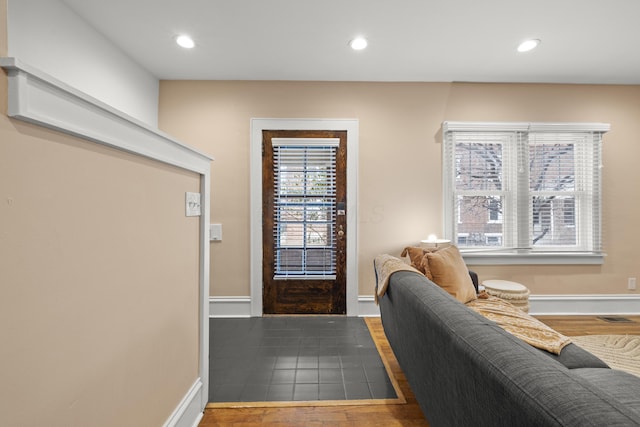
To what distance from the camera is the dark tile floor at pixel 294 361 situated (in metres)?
1.88

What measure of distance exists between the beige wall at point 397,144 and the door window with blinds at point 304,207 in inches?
12.3

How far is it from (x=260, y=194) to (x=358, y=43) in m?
1.71

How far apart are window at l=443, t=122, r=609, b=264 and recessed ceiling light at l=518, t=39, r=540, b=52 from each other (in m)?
0.76

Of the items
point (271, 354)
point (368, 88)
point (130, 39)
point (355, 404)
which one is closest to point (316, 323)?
point (271, 354)

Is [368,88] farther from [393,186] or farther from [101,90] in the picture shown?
[101,90]

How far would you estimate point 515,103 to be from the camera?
3.36 m

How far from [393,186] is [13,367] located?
3.11m

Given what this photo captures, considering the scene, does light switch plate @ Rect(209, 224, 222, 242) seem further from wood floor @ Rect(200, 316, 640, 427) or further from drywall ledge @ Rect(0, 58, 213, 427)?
wood floor @ Rect(200, 316, 640, 427)

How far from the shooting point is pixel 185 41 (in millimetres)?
2615

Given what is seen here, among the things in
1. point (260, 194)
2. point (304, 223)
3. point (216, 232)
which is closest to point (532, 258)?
point (304, 223)

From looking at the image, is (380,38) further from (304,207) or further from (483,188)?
(483,188)

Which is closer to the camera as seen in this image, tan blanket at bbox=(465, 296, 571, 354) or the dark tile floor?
tan blanket at bbox=(465, 296, 571, 354)

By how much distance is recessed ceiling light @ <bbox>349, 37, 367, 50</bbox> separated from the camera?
2.58 metres

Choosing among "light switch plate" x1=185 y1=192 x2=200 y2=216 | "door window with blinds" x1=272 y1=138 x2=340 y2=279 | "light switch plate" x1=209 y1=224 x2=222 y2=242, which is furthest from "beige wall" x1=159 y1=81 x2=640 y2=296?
"light switch plate" x1=185 y1=192 x2=200 y2=216
